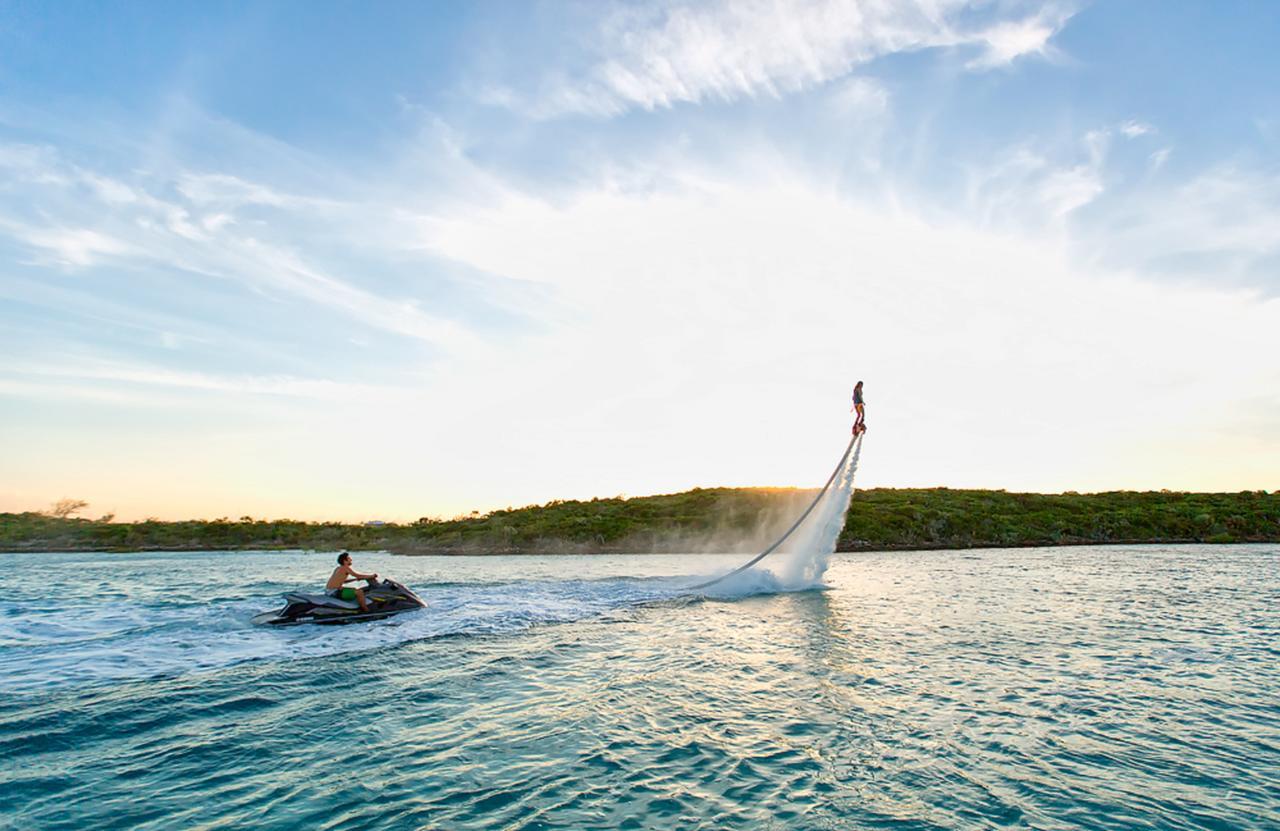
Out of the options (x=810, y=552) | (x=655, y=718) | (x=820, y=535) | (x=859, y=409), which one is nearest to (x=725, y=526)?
(x=810, y=552)

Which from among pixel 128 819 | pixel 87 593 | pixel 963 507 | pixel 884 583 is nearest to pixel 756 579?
pixel 884 583

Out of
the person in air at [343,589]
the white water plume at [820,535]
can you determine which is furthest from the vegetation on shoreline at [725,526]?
the person in air at [343,589]

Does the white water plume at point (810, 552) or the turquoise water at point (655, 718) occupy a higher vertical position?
the white water plume at point (810, 552)

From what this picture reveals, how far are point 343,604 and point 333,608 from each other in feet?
1.40

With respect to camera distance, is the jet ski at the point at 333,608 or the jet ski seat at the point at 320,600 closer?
the jet ski at the point at 333,608

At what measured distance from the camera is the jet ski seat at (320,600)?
1033 inches

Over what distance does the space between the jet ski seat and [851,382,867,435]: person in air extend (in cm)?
2253

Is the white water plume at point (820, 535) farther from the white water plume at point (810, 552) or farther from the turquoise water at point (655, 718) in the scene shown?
the turquoise water at point (655, 718)

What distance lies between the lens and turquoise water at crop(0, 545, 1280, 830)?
377 inches

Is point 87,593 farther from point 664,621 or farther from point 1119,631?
point 1119,631

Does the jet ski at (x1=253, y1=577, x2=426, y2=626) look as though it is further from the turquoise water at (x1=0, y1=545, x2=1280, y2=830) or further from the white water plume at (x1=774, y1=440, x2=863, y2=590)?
the white water plume at (x1=774, y1=440, x2=863, y2=590)

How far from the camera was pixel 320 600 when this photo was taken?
26.5 m

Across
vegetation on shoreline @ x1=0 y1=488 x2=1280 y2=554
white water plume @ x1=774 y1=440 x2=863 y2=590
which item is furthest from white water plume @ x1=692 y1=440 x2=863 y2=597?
vegetation on shoreline @ x1=0 y1=488 x2=1280 y2=554

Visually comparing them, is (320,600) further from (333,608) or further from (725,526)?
(725,526)
